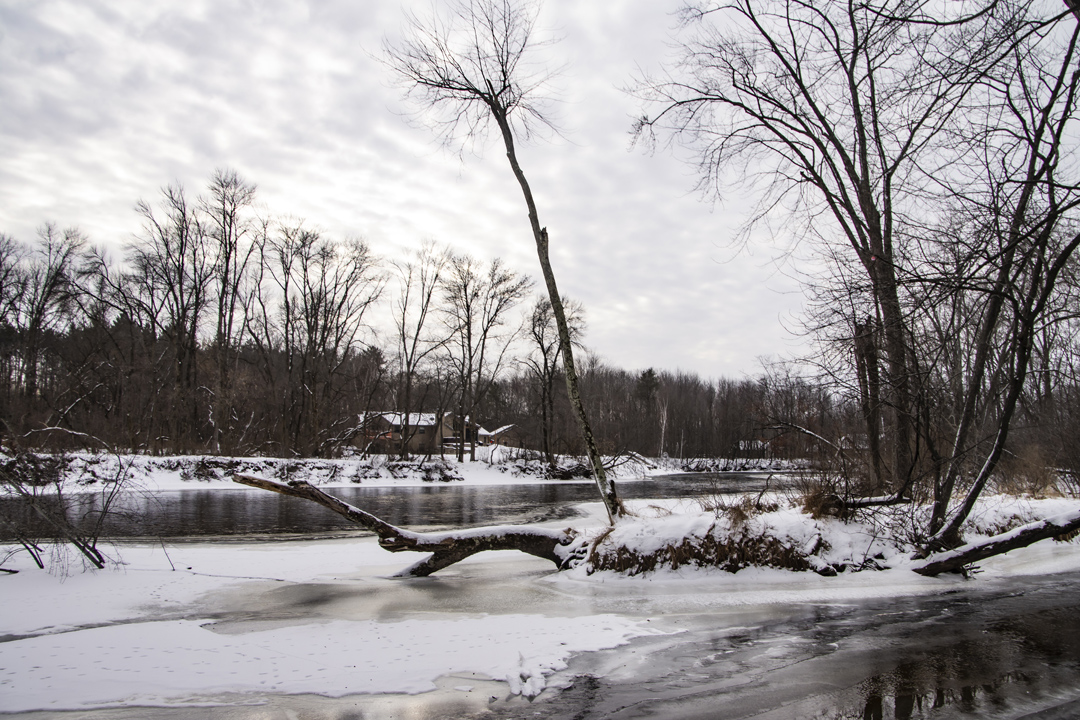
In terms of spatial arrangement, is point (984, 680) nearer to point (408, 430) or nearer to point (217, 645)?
point (217, 645)

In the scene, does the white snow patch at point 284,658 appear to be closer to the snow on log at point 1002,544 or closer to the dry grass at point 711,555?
the dry grass at point 711,555

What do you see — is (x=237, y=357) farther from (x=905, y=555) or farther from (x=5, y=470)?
(x=905, y=555)

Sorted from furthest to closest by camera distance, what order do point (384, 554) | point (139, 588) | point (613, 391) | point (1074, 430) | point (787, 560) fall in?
1. point (613, 391)
2. point (1074, 430)
3. point (384, 554)
4. point (787, 560)
5. point (139, 588)

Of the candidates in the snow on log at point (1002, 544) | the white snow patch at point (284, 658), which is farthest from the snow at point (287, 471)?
the snow on log at point (1002, 544)

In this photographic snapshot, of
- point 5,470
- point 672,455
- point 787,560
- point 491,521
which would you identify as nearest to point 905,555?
point 787,560

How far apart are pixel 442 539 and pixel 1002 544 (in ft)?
25.5

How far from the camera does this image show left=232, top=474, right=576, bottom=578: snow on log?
28.9ft

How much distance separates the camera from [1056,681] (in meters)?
4.77

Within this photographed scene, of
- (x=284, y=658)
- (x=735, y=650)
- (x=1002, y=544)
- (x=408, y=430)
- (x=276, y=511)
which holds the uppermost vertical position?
(x=408, y=430)

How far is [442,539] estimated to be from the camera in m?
9.17

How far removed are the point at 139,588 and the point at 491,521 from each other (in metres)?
10.0

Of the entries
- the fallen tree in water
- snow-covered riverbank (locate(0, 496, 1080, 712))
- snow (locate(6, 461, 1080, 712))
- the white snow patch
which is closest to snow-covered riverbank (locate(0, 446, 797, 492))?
the fallen tree in water

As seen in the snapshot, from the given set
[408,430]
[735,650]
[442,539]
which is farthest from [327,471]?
[735,650]

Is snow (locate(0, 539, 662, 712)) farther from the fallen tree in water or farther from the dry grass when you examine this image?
the dry grass
